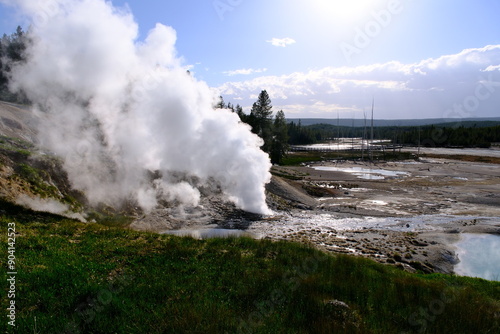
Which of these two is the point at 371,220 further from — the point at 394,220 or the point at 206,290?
the point at 206,290

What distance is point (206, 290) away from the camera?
8805 millimetres

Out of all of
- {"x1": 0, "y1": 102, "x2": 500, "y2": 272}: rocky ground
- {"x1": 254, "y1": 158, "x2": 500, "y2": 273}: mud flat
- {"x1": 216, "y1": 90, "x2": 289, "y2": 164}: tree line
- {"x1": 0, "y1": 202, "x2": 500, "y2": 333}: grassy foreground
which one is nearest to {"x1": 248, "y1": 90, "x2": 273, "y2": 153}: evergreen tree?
{"x1": 216, "y1": 90, "x2": 289, "y2": 164}: tree line

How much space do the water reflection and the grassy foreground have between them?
4.08 metres

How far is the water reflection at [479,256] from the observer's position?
1767 cm

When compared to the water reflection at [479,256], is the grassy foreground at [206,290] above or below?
above

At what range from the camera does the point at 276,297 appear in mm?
8961

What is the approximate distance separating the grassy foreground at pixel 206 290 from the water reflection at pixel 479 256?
4.08 m

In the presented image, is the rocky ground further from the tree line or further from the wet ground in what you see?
the tree line

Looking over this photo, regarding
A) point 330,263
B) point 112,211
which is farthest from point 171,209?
point 330,263

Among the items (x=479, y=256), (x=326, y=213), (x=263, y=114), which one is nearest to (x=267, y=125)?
(x=263, y=114)

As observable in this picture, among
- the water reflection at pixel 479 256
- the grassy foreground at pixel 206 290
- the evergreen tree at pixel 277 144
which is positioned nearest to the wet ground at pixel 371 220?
the water reflection at pixel 479 256

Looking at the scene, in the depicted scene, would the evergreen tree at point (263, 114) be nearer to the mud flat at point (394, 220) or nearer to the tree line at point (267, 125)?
the tree line at point (267, 125)

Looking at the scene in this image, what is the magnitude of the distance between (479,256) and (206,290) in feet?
65.1

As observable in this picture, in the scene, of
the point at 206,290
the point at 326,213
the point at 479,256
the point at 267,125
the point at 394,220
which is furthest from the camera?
the point at 267,125
